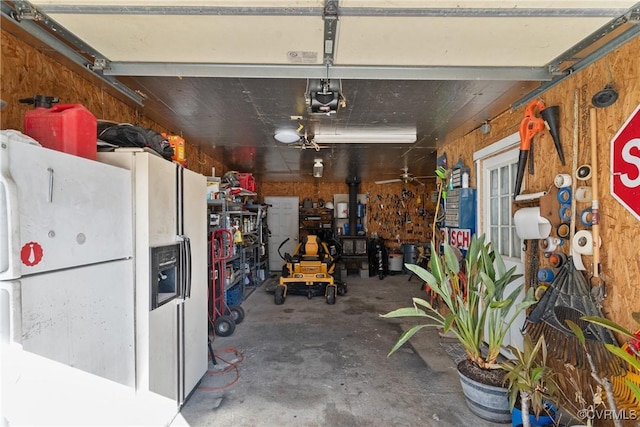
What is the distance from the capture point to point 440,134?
11.9ft

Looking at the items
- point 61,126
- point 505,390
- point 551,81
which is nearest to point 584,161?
point 551,81

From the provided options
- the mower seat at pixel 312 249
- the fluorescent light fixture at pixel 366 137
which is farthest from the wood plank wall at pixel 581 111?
the mower seat at pixel 312 249

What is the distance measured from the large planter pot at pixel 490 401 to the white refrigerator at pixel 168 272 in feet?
6.65

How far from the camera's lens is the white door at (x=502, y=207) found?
2781 millimetres

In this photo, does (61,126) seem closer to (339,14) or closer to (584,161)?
(339,14)

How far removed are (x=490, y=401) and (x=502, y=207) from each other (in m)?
1.90

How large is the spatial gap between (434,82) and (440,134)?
149cm

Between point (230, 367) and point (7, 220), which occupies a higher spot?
point (7, 220)

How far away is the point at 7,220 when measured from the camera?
1.00 meters

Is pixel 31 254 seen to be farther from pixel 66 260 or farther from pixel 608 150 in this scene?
pixel 608 150

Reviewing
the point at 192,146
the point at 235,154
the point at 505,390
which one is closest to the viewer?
the point at 505,390

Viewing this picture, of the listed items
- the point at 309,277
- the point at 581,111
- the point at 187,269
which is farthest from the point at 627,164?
the point at 309,277

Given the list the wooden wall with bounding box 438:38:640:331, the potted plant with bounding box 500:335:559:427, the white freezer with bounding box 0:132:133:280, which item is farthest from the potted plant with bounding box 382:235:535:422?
the white freezer with bounding box 0:132:133:280

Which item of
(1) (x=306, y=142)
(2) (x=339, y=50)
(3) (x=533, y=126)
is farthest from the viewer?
(1) (x=306, y=142)
